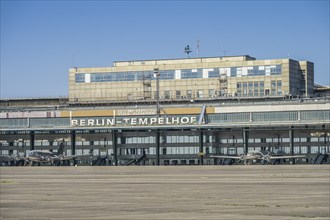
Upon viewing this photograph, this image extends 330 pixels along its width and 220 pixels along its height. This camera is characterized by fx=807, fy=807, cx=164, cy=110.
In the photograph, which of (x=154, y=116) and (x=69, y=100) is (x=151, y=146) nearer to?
(x=154, y=116)

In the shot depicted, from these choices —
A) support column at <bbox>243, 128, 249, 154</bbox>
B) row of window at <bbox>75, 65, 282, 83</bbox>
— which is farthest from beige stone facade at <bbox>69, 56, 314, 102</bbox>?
support column at <bbox>243, 128, 249, 154</bbox>

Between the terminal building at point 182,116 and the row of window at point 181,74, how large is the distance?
0.21 metres

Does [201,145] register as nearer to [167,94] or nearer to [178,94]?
[178,94]

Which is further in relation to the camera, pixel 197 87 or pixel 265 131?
pixel 197 87

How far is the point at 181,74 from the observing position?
17375 cm

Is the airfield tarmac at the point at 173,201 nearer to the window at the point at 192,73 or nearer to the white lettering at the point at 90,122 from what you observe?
the white lettering at the point at 90,122

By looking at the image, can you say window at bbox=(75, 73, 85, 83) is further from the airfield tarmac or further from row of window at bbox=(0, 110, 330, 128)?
the airfield tarmac

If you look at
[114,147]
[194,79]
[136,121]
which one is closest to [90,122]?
[114,147]

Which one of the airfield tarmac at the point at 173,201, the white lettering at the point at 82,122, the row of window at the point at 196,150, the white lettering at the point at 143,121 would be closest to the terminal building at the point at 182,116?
the white lettering at the point at 82,122

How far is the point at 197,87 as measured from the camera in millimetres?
173625

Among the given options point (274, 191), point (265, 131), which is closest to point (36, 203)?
point (274, 191)

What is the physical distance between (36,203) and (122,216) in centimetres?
1017

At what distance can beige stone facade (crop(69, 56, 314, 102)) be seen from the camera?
6585 inches

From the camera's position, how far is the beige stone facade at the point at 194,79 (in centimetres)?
16725
